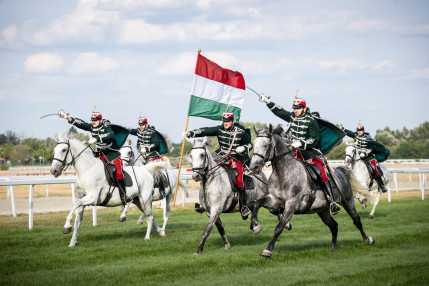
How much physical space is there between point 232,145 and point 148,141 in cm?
575

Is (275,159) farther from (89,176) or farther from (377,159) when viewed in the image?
(377,159)

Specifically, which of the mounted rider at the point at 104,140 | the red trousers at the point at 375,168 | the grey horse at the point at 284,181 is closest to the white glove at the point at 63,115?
the mounted rider at the point at 104,140

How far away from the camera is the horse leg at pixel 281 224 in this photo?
578 inches

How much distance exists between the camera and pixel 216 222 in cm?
1672

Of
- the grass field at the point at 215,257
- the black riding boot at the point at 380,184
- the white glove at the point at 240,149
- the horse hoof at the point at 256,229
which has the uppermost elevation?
the white glove at the point at 240,149

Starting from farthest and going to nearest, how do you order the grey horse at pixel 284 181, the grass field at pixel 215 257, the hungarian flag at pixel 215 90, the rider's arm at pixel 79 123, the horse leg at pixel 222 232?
the hungarian flag at pixel 215 90, the rider's arm at pixel 79 123, the horse leg at pixel 222 232, the grey horse at pixel 284 181, the grass field at pixel 215 257

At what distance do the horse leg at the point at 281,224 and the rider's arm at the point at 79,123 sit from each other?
6.60 m

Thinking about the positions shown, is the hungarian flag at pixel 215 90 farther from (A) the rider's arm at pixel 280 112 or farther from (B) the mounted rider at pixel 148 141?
(A) the rider's arm at pixel 280 112

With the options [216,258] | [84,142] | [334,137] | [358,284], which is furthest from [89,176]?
[358,284]

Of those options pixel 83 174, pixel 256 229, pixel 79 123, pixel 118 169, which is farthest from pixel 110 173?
pixel 256 229

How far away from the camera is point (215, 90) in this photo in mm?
20812

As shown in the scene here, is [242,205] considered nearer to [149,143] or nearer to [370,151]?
[149,143]

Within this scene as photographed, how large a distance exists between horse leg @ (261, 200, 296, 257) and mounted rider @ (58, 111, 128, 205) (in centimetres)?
542

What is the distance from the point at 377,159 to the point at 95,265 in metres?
15.2
